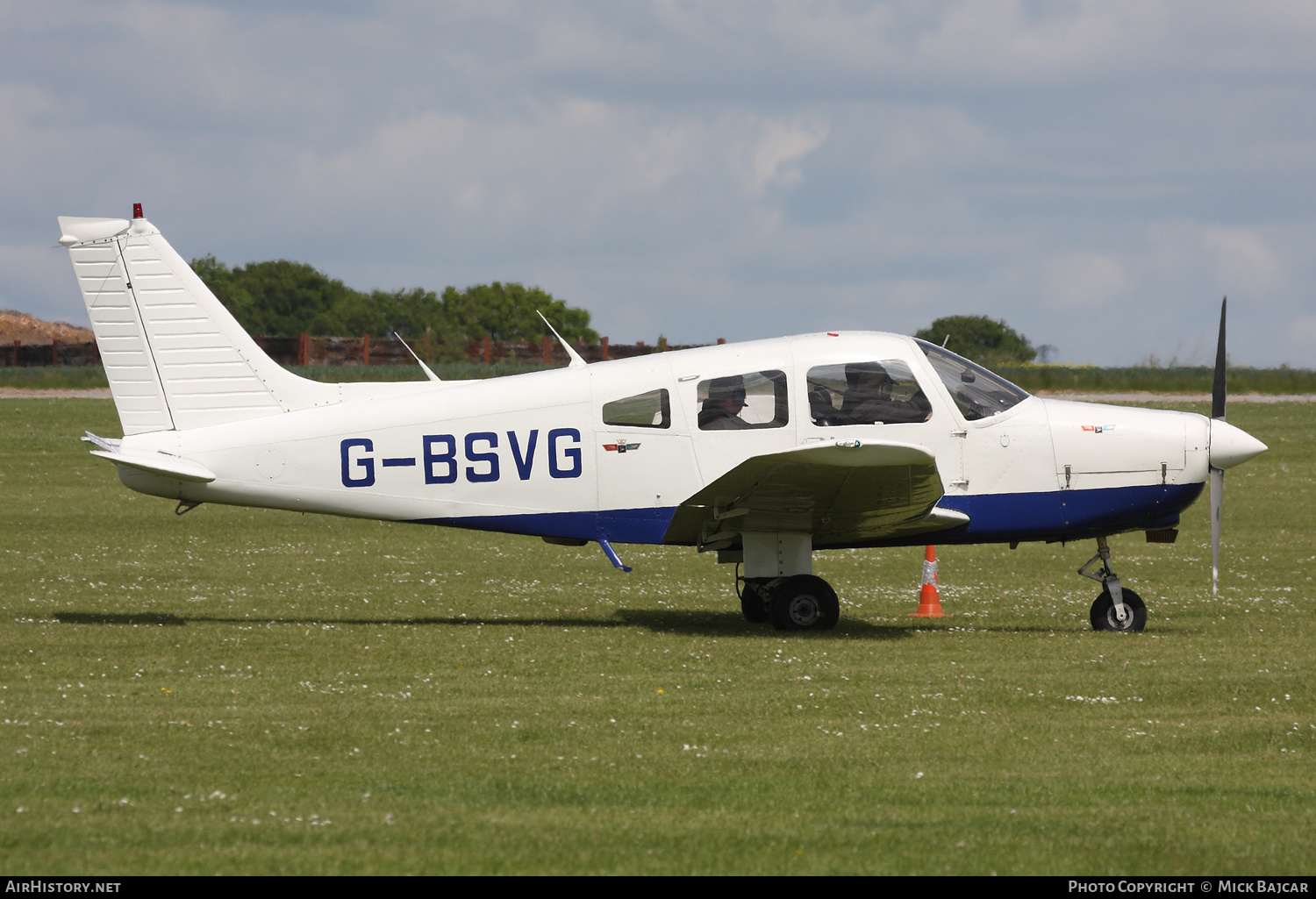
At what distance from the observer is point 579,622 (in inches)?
485

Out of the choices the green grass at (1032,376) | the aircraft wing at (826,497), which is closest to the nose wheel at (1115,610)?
the aircraft wing at (826,497)

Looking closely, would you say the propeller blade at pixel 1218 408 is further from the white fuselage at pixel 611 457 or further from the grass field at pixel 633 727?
the grass field at pixel 633 727

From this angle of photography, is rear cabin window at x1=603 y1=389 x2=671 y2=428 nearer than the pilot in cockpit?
No

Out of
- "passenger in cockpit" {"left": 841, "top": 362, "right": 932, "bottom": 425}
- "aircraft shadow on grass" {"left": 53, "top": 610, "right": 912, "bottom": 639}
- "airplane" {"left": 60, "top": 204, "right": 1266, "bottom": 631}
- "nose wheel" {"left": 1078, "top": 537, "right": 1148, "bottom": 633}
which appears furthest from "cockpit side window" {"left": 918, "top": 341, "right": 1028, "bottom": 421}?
"aircraft shadow on grass" {"left": 53, "top": 610, "right": 912, "bottom": 639}

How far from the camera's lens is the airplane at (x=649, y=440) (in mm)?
11469

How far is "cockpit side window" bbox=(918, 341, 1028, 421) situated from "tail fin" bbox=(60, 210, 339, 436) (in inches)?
218

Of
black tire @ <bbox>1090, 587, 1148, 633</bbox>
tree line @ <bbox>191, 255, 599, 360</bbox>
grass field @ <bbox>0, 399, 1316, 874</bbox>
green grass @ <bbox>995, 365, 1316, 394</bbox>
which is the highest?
tree line @ <bbox>191, 255, 599, 360</bbox>

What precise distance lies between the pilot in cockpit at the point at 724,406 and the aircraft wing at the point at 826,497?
Result: 30.1 inches

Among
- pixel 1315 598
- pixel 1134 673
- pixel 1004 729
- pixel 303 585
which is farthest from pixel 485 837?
pixel 1315 598

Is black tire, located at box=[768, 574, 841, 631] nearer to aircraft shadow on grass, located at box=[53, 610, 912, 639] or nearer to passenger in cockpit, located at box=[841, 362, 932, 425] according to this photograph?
aircraft shadow on grass, located at box=[53, 610, 912, 639]

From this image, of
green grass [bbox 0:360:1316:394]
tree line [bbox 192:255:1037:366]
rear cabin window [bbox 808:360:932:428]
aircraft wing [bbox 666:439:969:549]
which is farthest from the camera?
tree line [bbox 192:255:1037:366]

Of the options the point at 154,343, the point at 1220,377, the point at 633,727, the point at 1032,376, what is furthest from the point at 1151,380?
the point at 633,727

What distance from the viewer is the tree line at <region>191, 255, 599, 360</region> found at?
88812mm

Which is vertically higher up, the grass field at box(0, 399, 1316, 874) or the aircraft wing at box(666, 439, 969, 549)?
the aircraft wing at box(666, 439, 969, 549)
